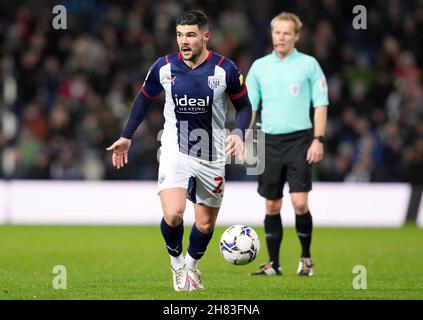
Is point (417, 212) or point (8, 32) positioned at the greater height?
point (8, 32)

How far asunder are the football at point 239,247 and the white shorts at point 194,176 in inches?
21.2

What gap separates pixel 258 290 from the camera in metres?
8.34

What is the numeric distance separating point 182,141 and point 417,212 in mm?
10259

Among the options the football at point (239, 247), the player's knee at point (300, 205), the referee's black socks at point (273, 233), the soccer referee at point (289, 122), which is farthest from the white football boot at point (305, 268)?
the football at point (239, 247)

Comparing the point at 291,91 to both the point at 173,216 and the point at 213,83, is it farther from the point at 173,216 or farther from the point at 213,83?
the point at 173,216

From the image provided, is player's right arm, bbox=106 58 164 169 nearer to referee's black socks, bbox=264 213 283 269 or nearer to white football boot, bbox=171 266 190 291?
white football boot, bbox=171 266 190 291

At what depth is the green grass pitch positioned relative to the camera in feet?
26.6

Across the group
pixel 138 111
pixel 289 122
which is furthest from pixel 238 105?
pixel 289 122

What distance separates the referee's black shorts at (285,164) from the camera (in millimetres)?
10078

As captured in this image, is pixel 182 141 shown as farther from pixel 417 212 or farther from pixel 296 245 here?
pixel 417 212

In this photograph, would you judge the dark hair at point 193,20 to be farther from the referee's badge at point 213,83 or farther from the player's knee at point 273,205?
the player's knee at point 273,205

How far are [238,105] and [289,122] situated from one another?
5.69ft

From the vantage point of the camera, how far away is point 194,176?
27.3 ft
